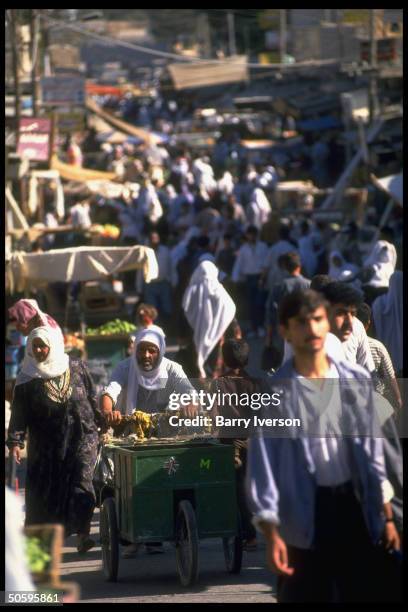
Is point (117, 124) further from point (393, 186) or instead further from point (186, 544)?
point (186, 544)

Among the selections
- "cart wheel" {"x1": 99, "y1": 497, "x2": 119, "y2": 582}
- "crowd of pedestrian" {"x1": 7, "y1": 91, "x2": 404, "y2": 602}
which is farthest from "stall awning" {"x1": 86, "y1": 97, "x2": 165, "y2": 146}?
"cart wheel" {"x1": 99, "y1": 497, "x2": 119, "y2": 582}

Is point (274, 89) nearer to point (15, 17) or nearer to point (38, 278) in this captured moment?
point (15, 17)

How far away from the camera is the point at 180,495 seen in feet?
26.4

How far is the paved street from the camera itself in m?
7.63

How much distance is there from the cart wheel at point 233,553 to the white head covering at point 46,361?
1.37 metres

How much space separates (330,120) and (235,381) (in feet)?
116

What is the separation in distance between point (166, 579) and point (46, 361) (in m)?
1.40

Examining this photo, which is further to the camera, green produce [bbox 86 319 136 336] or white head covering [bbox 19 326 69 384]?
green produce [bbox 86 319 136 336]

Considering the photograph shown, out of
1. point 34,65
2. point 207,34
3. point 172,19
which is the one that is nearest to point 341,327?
point 34,65

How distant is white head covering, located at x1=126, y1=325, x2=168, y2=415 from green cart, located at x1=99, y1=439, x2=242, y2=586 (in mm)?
893

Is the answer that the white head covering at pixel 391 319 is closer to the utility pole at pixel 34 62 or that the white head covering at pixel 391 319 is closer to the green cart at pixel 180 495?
the green cart at pixel 180 495

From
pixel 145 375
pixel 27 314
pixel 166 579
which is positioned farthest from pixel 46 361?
pixel 166 579

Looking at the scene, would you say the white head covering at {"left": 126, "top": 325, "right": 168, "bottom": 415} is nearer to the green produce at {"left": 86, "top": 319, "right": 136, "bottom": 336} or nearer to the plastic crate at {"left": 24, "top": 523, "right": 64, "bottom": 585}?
the plastic crate at {"left": 24, "top": 523, "right": 64, "bottom": 585}

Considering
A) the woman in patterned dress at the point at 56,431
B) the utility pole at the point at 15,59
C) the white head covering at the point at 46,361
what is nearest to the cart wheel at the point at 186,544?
the woman in patterned dress at the point at 56,431
